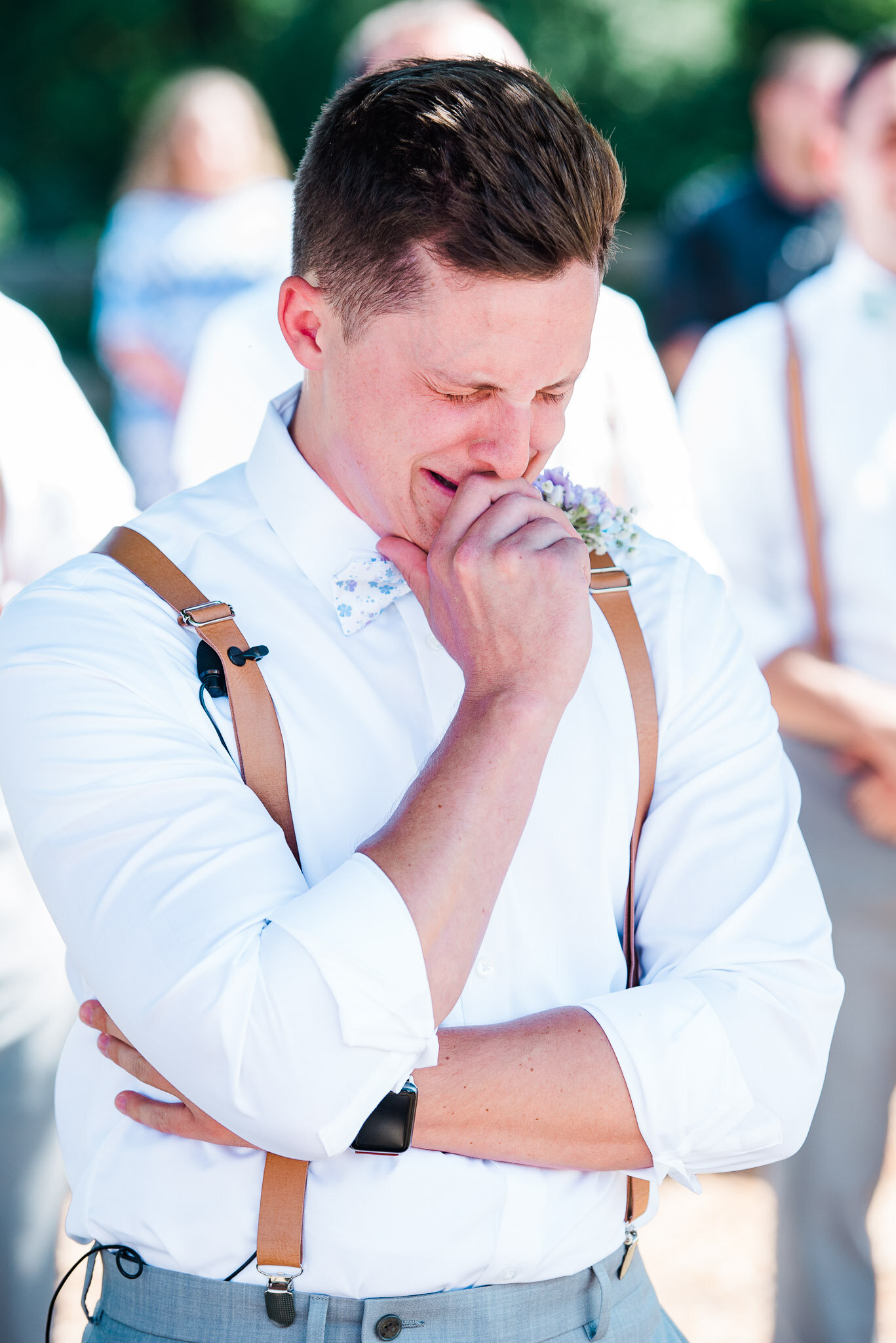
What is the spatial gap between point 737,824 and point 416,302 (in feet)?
2.54

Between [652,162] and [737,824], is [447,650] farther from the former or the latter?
[652,162]

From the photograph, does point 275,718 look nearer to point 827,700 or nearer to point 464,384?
point 464,384

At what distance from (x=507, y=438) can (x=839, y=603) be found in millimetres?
1766

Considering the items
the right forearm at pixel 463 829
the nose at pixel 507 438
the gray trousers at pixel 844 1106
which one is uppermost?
the nose at pixel 507 438

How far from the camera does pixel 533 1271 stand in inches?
65.7

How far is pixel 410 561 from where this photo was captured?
1831mm

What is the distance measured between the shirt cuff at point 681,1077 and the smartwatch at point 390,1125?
27 cm

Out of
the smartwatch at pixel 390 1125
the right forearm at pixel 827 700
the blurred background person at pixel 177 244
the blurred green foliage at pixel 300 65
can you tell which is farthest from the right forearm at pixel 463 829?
the blurred green foliage at pixel 300 65

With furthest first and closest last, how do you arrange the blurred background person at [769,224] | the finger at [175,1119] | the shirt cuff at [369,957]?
the blurred background person at [769,224] → the finger at [175,1119] → the shirt cuff at [369,957]

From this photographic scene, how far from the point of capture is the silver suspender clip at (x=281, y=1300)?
5.25 feet

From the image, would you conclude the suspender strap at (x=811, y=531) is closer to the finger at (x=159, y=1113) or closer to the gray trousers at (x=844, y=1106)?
the gray trousers at (x=844, y=1106)

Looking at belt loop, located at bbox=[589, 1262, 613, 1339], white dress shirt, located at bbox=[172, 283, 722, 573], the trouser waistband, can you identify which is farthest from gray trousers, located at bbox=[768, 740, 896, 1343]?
the trouser waistband

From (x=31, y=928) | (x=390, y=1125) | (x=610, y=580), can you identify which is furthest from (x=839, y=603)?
(x=390, y=1125)

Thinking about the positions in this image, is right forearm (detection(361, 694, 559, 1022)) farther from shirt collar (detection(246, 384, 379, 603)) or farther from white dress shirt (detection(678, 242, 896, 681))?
white dress shirt (detection(678, 242, 896, 681))
